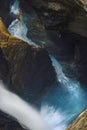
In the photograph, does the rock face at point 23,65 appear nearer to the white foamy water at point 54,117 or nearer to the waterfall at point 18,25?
the white foamy water at point 54,117

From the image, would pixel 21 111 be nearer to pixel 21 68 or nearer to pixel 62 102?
pixel 21 68

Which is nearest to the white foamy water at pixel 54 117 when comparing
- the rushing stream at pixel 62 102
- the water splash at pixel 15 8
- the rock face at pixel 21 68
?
the rushing stream at pixel 62 102

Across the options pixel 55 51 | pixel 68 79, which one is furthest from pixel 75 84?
pixel 55 51

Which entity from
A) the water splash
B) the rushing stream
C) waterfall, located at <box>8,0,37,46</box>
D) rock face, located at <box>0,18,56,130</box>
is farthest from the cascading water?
the water splash

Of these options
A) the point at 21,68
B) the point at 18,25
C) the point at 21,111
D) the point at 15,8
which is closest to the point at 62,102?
the point at 21,111

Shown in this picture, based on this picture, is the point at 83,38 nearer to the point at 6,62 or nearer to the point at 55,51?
the point at 55,51

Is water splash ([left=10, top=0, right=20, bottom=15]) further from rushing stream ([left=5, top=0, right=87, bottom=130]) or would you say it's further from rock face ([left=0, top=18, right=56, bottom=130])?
rock face ([left=0, top=18, right=56, bottom=130])
